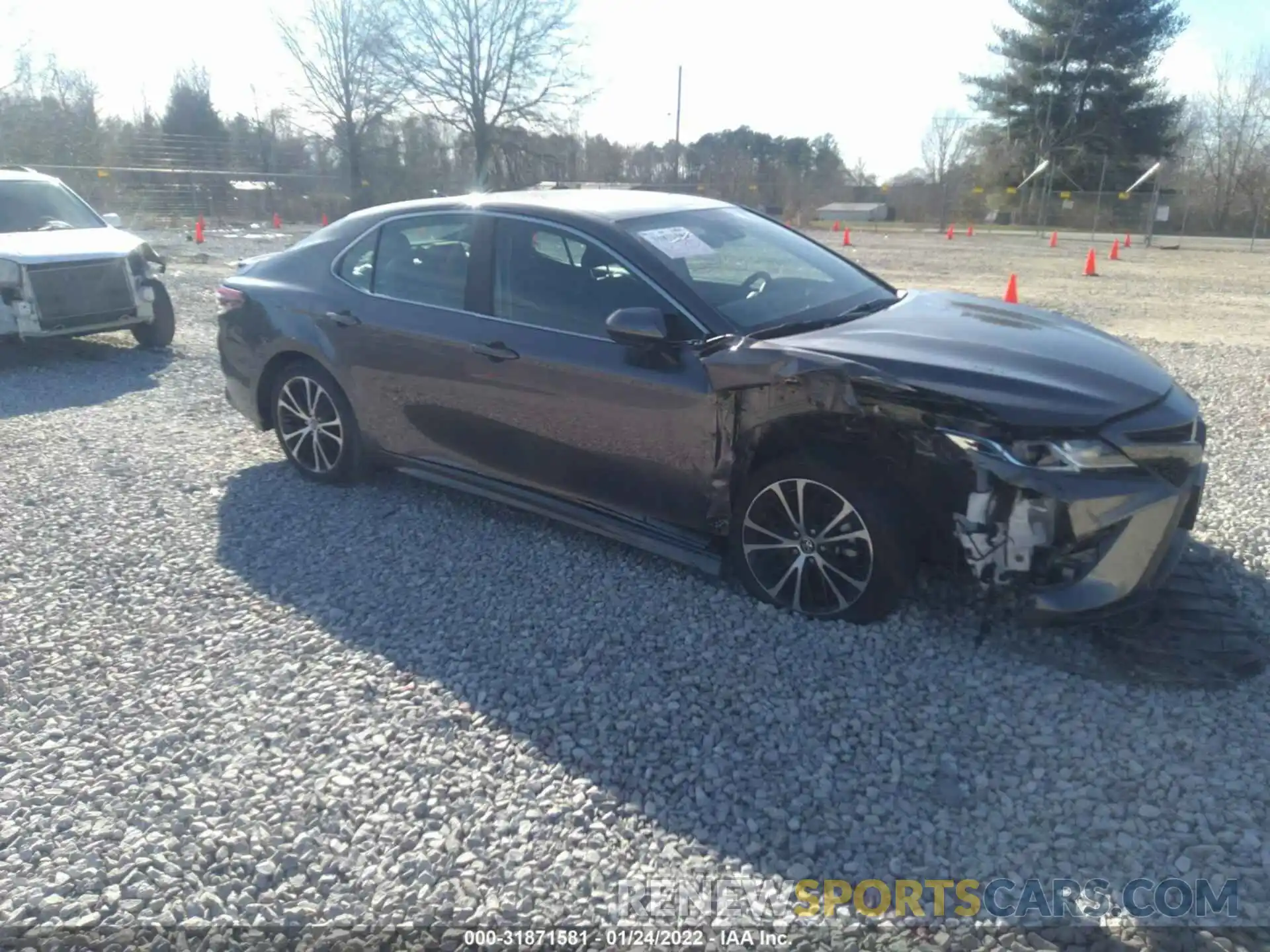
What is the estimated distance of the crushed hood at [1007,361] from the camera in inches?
132

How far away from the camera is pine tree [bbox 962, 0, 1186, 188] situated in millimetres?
48000

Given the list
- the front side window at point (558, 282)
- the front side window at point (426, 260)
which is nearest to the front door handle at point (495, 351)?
the front side window at point (558, 282)

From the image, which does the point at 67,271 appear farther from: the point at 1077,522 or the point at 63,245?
the point at 1077,522

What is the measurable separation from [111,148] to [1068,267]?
120ft

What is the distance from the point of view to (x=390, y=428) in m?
5.11

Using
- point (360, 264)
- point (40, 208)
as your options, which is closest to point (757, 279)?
point (360, 264)

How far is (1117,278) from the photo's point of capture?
757 inches

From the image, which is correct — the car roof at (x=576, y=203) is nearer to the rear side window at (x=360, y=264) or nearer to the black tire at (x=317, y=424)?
the rear side window at (x=360, y=264)

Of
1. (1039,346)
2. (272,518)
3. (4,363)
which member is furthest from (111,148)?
(1039,346)

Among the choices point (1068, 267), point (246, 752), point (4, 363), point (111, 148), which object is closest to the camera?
point (246, 752)

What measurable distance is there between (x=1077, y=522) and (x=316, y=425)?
3.99 metres

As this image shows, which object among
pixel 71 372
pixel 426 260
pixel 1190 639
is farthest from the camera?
pixel 71 372

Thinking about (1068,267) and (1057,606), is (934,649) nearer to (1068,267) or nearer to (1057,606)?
(1057,606)

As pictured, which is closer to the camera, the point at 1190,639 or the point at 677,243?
the point at 1190,639
